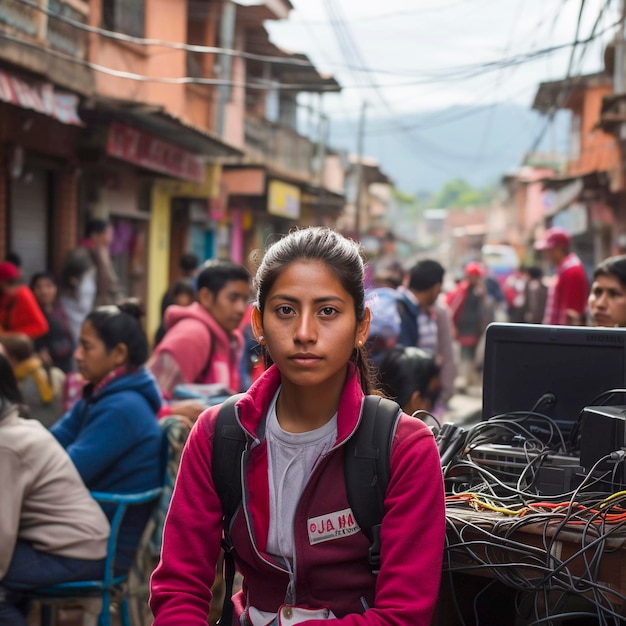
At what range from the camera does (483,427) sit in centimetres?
327

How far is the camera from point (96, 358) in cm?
477

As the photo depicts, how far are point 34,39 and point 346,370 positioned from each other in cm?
958

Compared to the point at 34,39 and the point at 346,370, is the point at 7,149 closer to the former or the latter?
the point at 34,39

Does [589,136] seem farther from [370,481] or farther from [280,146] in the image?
[370,481]

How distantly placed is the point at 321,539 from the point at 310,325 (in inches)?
19.6

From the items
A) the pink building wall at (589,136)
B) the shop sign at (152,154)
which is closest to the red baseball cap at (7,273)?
the shop sign at (152,154)

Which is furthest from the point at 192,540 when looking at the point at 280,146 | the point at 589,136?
the point at 589,136

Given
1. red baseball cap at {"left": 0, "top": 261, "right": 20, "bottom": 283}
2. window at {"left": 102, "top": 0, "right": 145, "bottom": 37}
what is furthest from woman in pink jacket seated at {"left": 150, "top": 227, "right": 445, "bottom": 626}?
window at {"left": 102, "top": 0, "right": 145, "bottom": 37}

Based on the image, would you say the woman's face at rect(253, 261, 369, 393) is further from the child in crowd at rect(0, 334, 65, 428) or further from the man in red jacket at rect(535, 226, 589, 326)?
the man in red jacket at rect(535, 226, 589, 326)

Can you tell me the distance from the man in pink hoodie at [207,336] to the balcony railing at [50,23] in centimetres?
441

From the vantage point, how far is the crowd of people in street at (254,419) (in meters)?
2.43

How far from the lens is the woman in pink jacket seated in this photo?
2.37 metres

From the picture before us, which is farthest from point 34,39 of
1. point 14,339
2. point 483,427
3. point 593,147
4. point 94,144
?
point 593,147

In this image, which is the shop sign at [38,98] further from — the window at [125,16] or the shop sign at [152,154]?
the window at [125,16]
